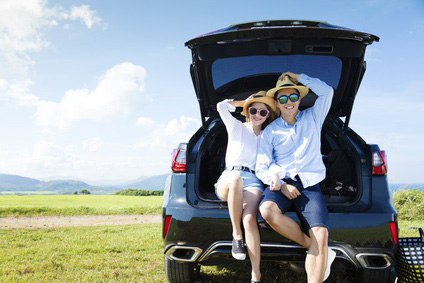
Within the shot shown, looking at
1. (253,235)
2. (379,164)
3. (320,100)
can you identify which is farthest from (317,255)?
(320,100)

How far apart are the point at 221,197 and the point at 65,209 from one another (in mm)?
11507

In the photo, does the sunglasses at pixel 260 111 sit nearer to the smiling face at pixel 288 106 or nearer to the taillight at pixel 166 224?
the smiling face at pixel 288 106

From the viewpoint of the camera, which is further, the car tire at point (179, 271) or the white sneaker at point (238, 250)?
the car tire at point (179, 271)

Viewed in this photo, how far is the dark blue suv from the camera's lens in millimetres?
2869

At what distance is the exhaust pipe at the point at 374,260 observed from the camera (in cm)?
286

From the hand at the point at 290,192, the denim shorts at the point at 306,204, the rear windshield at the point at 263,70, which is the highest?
the rear windshield at the point at 263,70

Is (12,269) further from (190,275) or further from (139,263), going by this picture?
(190,275)

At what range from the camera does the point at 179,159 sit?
3.21 meters

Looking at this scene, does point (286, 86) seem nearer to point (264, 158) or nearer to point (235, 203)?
point (264, 158)

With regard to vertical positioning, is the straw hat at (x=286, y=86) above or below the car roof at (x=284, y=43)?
below

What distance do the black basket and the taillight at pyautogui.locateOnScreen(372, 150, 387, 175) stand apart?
2.69 feet

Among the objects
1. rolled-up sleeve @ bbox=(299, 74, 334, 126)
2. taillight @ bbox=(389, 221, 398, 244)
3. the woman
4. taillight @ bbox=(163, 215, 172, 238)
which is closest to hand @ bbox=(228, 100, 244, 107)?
the woman

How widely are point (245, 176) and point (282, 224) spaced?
51 centimetres

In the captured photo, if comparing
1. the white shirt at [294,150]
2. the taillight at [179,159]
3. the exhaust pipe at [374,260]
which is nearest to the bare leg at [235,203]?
the white shirt at [294,150]
